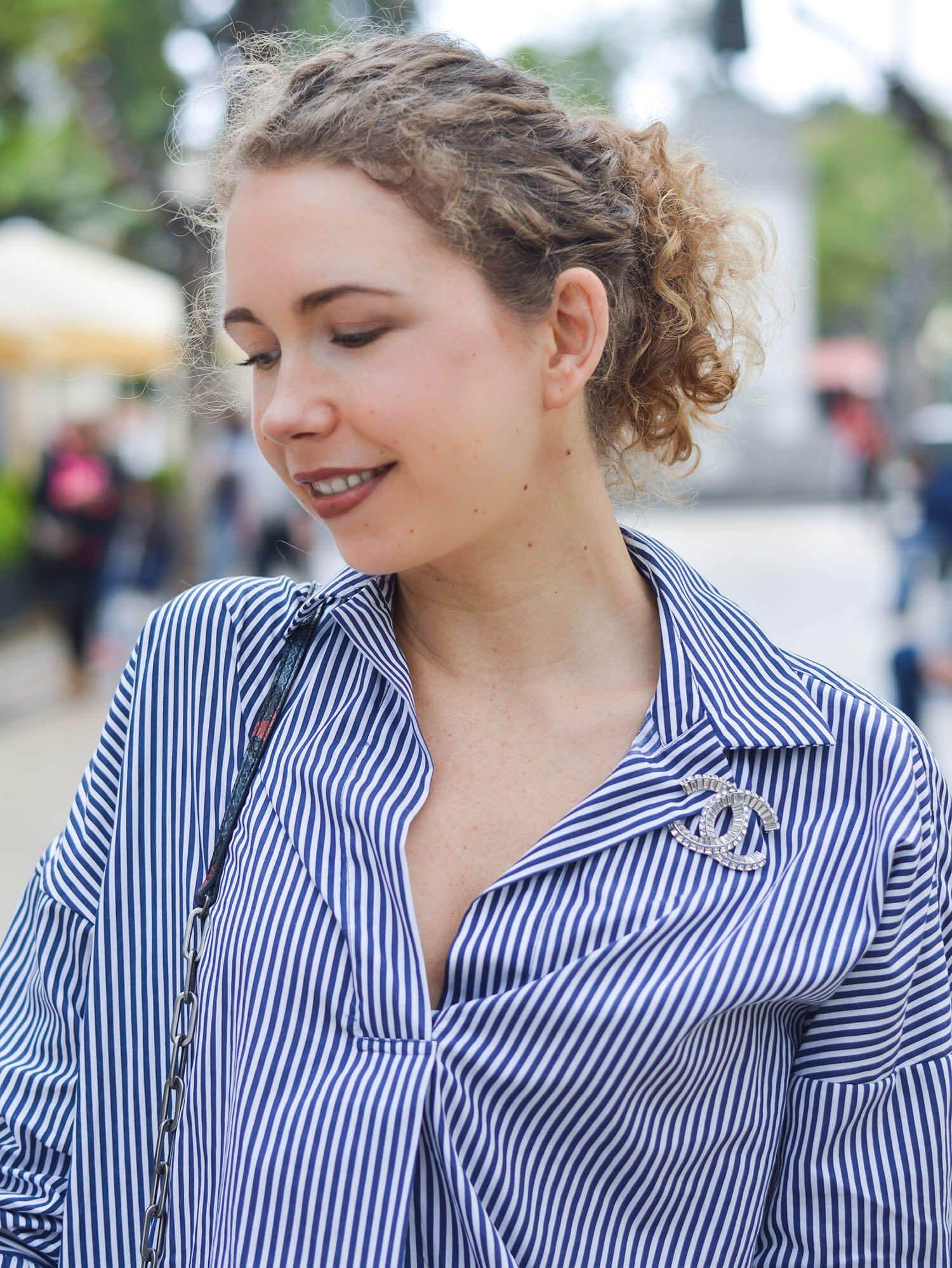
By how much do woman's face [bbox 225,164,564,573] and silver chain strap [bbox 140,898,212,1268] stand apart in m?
0.42

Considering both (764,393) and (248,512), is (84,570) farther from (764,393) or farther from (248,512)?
(764,393)

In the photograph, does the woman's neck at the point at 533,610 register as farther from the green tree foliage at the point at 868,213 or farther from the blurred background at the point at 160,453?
the green tree foliage at the point at 868,213

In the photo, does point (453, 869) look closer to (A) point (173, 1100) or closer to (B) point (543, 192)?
(A) point (173, 1100)

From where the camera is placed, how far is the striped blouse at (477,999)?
1.39 m

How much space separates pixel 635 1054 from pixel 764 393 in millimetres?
1288

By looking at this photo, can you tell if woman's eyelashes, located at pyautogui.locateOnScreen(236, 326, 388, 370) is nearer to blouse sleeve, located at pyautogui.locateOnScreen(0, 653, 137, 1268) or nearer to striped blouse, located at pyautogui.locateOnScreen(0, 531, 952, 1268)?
striped blouse, located at pyautogui.locateOnScreen(0, 531, 952, 1268)

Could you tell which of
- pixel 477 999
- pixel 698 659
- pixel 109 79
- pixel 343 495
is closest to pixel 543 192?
pixel 343 495

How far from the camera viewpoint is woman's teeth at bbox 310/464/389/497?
1.48 m

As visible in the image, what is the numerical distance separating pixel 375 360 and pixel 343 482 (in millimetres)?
135

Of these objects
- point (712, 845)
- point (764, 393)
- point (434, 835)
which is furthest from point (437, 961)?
point (764, 393)

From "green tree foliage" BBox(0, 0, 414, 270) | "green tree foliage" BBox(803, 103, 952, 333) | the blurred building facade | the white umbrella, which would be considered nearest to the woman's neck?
"green tree foliage" BBox(0, 0, 414, 270)

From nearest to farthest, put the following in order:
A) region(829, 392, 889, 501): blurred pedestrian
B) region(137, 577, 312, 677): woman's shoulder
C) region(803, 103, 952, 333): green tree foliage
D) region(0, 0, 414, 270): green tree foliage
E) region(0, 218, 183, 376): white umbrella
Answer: region(137, 577, 312, 677): woman's shoulder → region(0, 218, 183, 376): white umbrella → region(0, 0, 414, 270): green tree foliage → region(829, 392, 889, 501): blurred pedestrian → region(803, 103, 952, 333): green tree foliage

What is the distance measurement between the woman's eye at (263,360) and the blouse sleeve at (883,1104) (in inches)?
31.5

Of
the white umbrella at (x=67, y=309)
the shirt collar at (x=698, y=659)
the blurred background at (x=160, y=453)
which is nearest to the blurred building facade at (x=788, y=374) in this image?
the blurred background at (x=160, y=453)
